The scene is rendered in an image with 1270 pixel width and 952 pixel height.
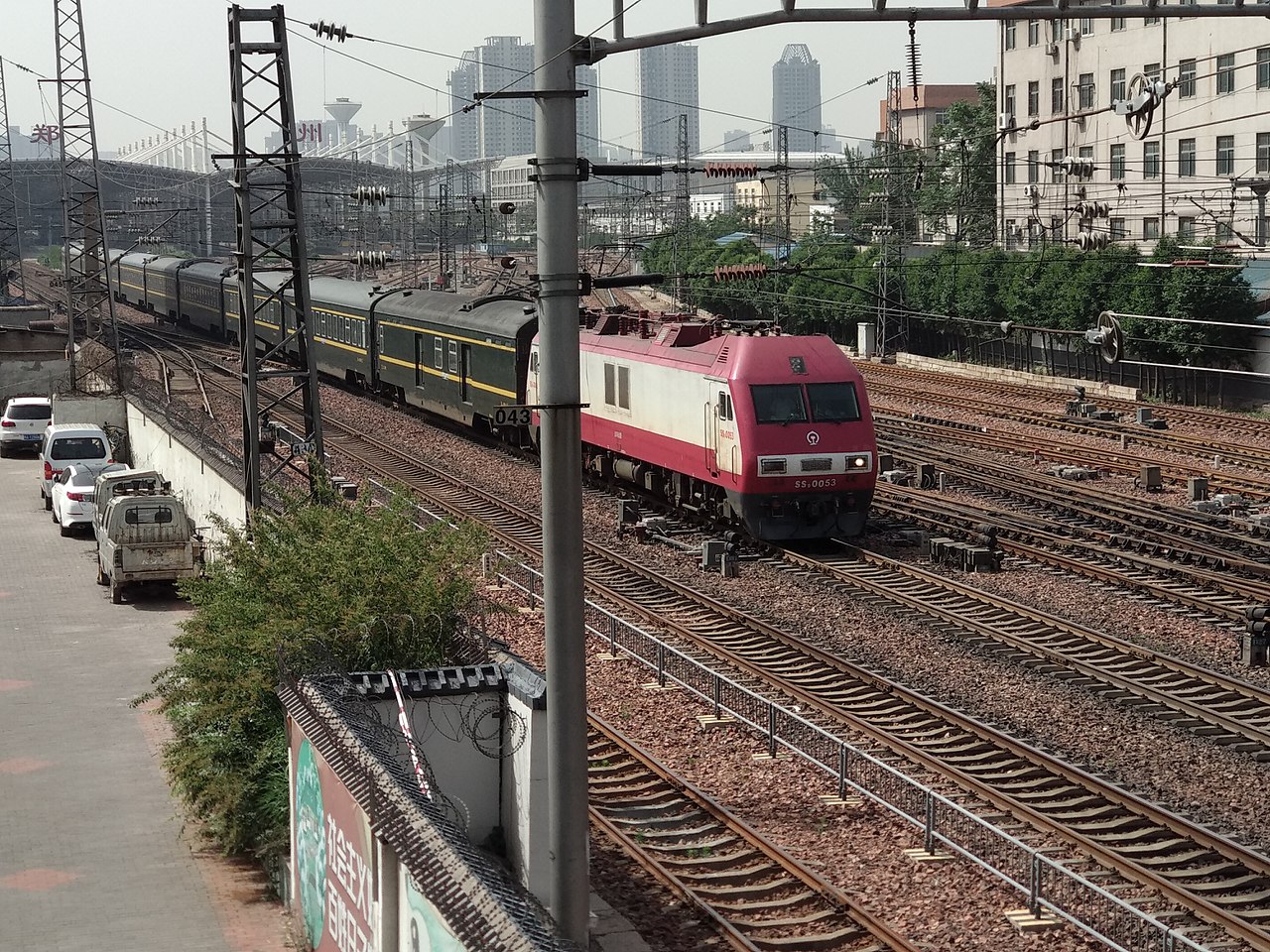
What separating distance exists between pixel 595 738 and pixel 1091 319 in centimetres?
3724

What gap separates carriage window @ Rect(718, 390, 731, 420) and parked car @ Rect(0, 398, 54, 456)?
85.1 ft

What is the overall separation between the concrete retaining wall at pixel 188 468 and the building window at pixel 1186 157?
38.9 m

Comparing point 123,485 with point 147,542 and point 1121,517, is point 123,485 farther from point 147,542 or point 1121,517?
point 1121,517

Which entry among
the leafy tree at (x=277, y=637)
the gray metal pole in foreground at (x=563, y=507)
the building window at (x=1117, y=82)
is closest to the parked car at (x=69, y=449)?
the leafy tree at (x=277, y=637)

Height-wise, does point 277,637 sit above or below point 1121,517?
above

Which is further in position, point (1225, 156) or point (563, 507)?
point (1225, 156)

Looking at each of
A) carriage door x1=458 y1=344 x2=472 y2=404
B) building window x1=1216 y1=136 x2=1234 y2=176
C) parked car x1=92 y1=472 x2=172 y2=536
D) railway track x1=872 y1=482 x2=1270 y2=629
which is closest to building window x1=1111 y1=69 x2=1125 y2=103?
building window x1=1216 y1=136 x2=1234 y2=176

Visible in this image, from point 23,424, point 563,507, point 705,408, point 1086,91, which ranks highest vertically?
point 1086,91

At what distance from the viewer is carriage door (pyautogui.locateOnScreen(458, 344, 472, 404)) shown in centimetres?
3606

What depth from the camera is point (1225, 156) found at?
186 feet

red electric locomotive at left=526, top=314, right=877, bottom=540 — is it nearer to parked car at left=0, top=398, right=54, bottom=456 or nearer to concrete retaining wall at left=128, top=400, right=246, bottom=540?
concrete retaining wall at left=128, top=400, right=246, bottom=540

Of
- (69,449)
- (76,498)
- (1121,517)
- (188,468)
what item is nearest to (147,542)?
(188,468)

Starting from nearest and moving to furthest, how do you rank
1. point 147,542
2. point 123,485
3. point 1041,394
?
point 147,542, point 123,485, point 1041,394

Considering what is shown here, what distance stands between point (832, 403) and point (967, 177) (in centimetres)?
4872
